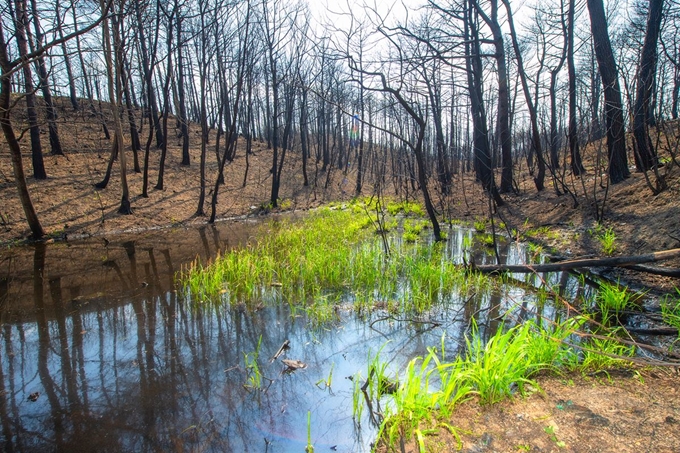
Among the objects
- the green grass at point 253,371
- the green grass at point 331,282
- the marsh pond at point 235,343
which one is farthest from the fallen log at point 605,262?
the green grass at point 253,371

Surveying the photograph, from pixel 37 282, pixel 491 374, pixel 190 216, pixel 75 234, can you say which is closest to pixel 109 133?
pixel 190 216

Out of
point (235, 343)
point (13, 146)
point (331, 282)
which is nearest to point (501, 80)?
point (331, 282)

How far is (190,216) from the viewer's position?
1336 cm

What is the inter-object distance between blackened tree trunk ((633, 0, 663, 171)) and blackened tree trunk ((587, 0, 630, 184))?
0.29 m

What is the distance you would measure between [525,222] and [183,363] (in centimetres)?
791

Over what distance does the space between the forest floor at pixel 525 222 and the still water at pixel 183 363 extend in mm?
640

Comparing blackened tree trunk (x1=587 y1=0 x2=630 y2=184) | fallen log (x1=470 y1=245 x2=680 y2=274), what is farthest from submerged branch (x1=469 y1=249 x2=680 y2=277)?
blackened tree trunk (x1=587 y1=0 x2=630 y2=184)

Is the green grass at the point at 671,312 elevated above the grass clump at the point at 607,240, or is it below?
below

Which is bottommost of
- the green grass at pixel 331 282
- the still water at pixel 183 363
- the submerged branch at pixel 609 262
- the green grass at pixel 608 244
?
the still water at pixel 183 363

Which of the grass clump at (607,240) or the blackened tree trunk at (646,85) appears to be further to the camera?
the blackened tree trunk at (646,85)

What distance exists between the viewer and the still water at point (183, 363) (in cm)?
241

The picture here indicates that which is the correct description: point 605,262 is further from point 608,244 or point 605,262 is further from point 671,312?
point 608,244

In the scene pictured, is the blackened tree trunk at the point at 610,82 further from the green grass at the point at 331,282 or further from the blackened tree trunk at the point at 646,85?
the green grass at the point at 331,282

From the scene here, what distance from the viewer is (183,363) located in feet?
10.9
